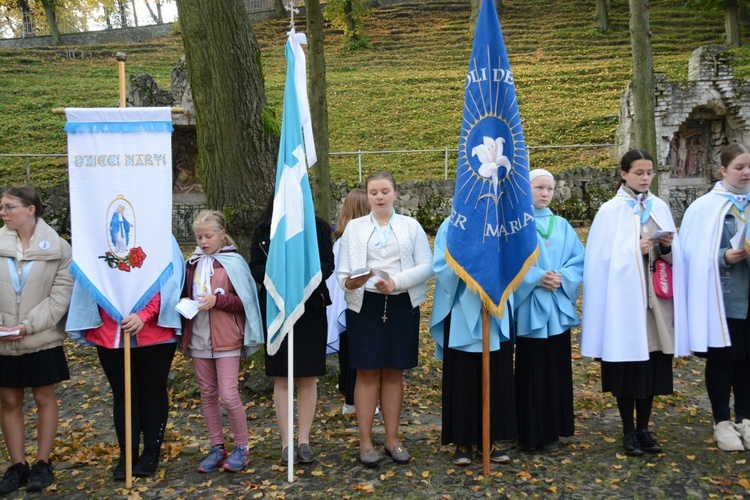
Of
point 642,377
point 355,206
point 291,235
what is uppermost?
point 355,206

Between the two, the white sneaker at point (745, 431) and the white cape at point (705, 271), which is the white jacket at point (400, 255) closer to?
the white cape at point (705, 271)

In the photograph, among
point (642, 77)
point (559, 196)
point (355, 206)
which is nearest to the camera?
point (355, 206)

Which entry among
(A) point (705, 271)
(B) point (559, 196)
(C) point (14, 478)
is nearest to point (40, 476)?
(C) point (14, 478)

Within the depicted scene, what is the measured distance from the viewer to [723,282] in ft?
15.6

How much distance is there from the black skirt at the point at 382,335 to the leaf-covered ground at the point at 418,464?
2.42ft

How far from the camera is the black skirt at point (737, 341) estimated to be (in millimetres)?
4738

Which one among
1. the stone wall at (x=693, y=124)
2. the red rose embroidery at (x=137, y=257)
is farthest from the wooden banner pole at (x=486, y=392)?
the stone wall at (x=693, y=124)

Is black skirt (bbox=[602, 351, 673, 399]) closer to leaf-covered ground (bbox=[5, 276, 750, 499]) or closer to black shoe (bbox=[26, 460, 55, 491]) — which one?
leaf-covered ground (bbox=[5, 276, 750, 499])

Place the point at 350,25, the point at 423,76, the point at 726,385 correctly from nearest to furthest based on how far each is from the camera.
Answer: the point at 726,385
the point at 423,76
the point at 350,25

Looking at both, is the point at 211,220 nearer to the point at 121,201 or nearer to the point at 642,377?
the point at 121,201

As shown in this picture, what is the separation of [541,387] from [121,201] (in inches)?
122

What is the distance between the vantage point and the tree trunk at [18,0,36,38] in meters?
44.6

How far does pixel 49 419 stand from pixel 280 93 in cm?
2539

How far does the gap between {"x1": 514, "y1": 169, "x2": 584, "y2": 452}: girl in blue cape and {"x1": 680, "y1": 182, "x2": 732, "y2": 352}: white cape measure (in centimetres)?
74
